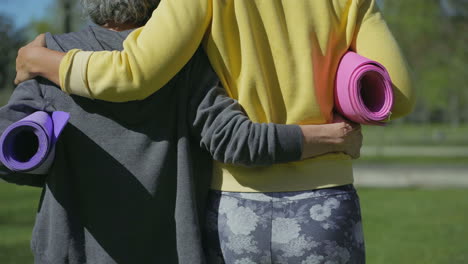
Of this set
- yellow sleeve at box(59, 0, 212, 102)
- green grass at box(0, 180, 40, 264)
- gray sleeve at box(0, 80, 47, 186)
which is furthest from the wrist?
green grass at box(0, 180, 40, 264)

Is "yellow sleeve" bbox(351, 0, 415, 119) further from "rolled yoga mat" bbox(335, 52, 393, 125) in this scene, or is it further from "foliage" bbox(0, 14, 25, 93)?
"foliage" bbox(0, 14, 25, 93)

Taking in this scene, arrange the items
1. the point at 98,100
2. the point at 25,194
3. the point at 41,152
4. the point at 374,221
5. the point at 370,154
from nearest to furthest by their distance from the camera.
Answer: the point at 41,152
the point at 98,100
the point at 374,221
the point at 25,194
the point at 370,154

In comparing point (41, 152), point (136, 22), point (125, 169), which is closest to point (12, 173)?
point (41, 152)

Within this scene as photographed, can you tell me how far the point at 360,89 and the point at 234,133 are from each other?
43 centimetres

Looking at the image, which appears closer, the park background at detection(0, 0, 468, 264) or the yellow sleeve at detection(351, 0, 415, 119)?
the yellow sleeve at detection(351, 0, 415, 119)

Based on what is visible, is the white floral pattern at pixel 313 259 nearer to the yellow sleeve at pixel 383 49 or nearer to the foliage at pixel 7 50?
the yellow sleeve at pixel 383 49

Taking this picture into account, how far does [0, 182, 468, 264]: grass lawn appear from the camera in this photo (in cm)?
647

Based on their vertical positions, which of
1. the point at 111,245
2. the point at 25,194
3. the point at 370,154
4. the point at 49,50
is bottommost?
the point at 370,154

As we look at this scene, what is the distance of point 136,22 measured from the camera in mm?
2125

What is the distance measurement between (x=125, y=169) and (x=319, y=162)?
1.94ft

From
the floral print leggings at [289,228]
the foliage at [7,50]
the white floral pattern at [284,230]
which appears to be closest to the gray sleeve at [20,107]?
the floral print leggings at [289,228]

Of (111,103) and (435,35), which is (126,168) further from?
(435,35)

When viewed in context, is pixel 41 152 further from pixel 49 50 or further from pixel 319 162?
pixel 319 162

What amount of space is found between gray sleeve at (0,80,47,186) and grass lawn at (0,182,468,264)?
3.97 m
